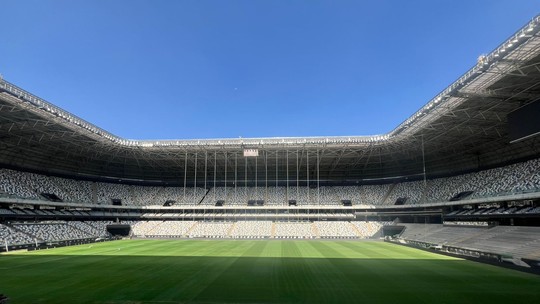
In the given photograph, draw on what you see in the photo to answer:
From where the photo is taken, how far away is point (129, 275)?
798 inches

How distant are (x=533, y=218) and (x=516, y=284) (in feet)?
72.1

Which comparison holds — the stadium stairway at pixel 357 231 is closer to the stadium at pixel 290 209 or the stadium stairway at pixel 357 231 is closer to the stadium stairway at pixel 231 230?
the stadium at pixel 290 209

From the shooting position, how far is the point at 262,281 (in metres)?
18.4

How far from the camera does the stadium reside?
18109 millimetres

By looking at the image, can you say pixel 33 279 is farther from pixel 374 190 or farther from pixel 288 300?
pixel 374 190

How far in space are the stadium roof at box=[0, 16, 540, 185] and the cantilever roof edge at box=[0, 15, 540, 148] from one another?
102 millimetres

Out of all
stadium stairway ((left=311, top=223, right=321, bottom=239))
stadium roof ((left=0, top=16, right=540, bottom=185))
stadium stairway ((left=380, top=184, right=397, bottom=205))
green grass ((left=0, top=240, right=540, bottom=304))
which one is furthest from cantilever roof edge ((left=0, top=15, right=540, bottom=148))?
stadium stairway ((left=380, top=184, right=397, bottom=205))

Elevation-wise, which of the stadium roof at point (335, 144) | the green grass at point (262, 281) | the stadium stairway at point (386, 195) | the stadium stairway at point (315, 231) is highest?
the stadium roof at point (335, 144)

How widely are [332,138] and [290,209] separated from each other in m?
18.4

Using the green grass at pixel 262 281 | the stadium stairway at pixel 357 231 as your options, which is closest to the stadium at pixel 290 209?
the green grass at pixel 262 281

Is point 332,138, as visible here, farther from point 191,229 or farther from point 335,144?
point 191,229

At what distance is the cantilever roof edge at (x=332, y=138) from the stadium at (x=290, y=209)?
0.16 m

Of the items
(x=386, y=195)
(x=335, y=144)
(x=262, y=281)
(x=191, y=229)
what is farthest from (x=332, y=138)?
(x=262, y=281)

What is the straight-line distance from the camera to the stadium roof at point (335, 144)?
90.6 ft
